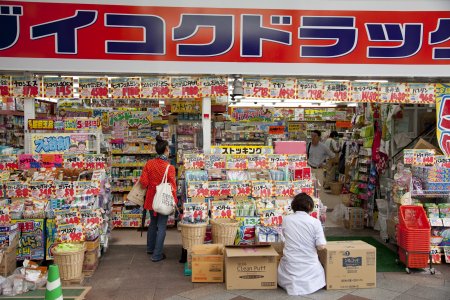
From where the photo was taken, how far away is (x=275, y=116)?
1906 cm

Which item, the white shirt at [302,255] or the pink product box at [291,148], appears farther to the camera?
the pink product box at [291,148]

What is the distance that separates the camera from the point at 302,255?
4.96m

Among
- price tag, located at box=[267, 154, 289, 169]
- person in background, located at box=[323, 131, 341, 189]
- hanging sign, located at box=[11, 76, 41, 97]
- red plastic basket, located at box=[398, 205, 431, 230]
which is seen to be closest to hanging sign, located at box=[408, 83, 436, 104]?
red plastic basket, located at box=[398, 205, 431, 230]

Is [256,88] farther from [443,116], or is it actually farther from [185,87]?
[443,116]

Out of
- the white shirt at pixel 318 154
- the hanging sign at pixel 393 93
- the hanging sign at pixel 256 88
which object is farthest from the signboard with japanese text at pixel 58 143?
the white shirt at pixel 318 154

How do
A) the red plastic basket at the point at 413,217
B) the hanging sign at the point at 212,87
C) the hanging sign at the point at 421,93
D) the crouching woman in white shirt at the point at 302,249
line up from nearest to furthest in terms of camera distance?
the crouching woman in white shirt at the point at 302,249 → the red plastic basket at the point at 413,217 → the hanging sign at the point at 212,87 → the hanging sign at the point at 421,93

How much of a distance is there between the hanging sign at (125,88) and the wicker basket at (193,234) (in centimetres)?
224

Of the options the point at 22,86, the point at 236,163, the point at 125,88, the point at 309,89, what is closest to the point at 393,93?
the point at 309,89

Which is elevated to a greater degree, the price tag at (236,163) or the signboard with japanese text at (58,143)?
the signboard with japanese text at (58,143)

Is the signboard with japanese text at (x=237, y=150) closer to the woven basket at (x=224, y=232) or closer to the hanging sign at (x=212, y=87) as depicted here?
the hanging sign at (x=212, y=87)

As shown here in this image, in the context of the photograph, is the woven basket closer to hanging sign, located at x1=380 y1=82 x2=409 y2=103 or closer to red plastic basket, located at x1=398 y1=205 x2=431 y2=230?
red plastic basket, located at x1=398 y1=205 x2=431 y2=230

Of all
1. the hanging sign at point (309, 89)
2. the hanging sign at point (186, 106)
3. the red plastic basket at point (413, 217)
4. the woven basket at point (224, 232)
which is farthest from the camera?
the hanging sign at point (186, 106)

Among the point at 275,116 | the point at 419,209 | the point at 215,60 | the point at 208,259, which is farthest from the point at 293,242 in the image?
the point at 275,116

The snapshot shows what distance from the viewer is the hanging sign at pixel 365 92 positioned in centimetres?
676
